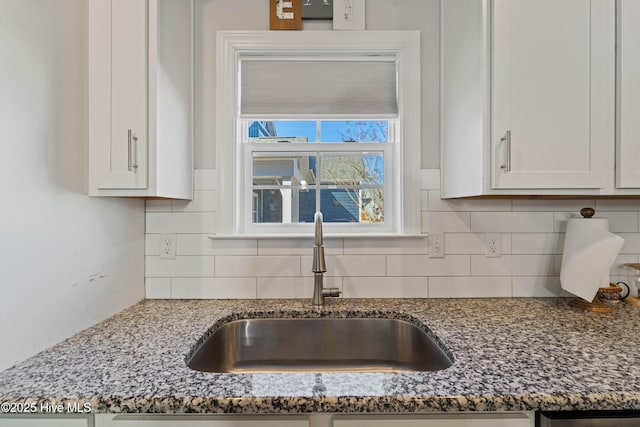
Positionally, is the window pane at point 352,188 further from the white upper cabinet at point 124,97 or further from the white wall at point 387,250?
the white upper cabinet at point 124,97

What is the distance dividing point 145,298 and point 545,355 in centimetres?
157

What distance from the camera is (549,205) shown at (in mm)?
1511

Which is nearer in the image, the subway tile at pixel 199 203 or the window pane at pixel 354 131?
the subway tile at pixel 199 203

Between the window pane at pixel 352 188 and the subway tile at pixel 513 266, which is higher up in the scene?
the window pane at pixel 352 188

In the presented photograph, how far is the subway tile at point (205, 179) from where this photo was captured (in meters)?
1.52

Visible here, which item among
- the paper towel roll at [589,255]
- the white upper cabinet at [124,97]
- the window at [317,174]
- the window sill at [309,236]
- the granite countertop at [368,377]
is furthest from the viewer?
the window at [317,174]

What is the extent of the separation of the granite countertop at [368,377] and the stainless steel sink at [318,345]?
6.0 inches

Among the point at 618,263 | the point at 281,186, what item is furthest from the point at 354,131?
the point at 618,263

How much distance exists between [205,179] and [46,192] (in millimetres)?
633

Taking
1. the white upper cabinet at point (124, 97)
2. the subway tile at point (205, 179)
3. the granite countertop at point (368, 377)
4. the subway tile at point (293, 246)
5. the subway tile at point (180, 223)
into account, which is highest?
the white upper cabinet at point (124, 97)

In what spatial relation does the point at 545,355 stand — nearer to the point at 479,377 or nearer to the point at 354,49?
the point at 479,377

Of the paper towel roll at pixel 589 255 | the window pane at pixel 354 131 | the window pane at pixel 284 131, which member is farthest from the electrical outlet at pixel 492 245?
the window pane at pixel 284 131

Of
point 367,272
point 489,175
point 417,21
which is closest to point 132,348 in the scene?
point 367,272

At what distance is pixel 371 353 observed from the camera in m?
1.30
